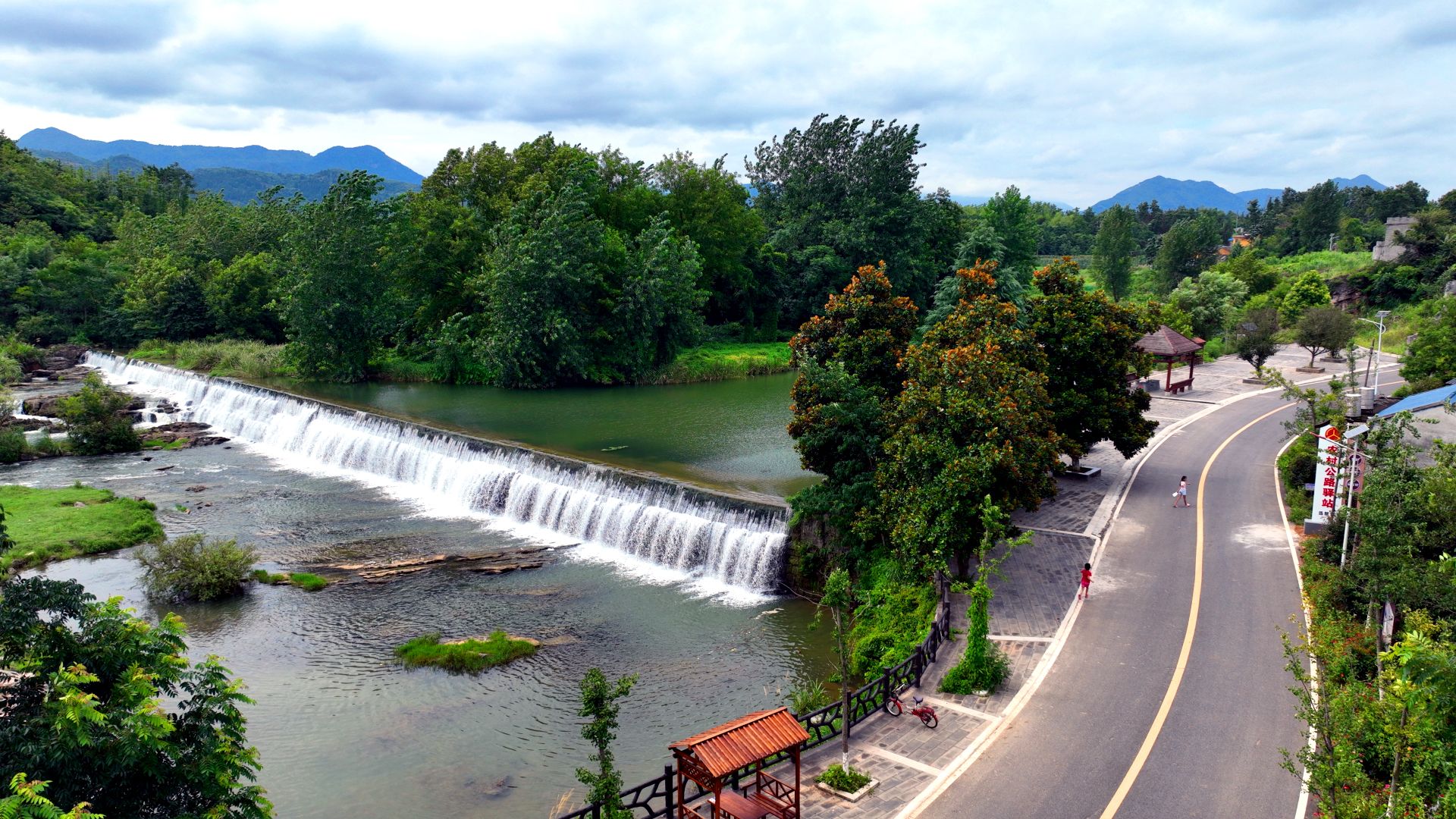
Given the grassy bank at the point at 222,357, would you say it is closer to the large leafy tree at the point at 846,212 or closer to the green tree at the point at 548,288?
the green tree at the point at 548,288

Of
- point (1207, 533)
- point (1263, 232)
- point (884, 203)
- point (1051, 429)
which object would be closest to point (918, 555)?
point (1051, 429)

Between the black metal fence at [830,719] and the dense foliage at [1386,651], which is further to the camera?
the black metal fence at [830,719]

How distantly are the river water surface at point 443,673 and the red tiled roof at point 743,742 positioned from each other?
4531 millimetres

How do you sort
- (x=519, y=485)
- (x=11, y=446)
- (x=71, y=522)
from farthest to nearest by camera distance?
(x=11, y=446)
(x=519, y=485)
(x=71, y=522)

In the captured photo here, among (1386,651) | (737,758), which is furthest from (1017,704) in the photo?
(1386,651)

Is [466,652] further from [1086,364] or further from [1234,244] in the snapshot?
[1234,244]

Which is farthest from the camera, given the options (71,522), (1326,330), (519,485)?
(1326,330)

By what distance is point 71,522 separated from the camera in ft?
101

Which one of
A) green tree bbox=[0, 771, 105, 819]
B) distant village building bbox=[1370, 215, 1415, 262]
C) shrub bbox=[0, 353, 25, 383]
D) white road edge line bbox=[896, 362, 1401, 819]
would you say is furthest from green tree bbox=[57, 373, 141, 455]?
distant village building bbox=[1370, 215, 1415, 262]

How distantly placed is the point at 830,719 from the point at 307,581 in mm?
17580

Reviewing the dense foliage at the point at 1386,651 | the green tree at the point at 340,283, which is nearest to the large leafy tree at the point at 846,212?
the green tree at the point at 340,283

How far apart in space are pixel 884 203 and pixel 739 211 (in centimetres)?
1180

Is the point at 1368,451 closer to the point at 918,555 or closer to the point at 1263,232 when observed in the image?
the point at 918,555

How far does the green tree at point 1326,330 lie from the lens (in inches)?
2034
